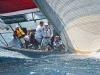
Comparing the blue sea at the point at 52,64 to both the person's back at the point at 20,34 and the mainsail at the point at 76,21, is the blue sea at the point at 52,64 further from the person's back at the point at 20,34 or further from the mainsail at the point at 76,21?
the person's back at the point at 20,34

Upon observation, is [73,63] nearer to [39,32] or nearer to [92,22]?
[92,22]

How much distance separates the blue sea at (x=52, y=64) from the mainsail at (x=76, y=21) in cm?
52

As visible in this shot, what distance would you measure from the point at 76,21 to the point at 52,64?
6.94 feet

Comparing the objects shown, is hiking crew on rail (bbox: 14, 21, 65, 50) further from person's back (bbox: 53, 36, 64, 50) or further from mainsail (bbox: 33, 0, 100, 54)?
mainsail (bbox: 33, 0, 100, 54)

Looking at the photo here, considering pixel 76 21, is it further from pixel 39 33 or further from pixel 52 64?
pixel 39 33

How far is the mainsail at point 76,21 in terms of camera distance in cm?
1550

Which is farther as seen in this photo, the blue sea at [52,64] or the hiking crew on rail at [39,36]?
the hiking crew on rail at [39,36]

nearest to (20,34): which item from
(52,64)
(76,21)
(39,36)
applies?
(39,36)

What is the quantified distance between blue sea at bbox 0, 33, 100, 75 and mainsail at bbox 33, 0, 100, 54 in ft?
1.70

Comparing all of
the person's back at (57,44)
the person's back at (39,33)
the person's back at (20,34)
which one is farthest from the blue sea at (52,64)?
the person's back at (39,33)

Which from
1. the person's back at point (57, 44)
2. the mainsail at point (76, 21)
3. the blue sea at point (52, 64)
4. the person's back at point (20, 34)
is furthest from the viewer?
the person's back at point (20, 34)

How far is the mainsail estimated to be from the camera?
15.5 metres

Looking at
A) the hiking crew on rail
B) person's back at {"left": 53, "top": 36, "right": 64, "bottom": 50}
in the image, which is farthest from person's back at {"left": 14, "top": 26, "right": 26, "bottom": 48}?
person's back at {"left": 53, "top": 36, "right": 64, "bottom": 50}

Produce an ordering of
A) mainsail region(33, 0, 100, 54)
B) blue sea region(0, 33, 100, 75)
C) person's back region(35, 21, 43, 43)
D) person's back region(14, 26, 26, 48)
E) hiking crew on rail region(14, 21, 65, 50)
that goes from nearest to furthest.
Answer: blue sea region(0, 33, 100, 75) → mainsail region(33, 0, 100, 54) → hiking crew on rail region(14, 21, 65, 50) → person's back region(35, 21, 43, 43) → person's back region(14, 26, 26, 48)
